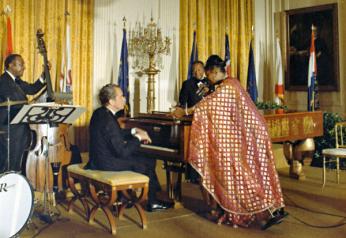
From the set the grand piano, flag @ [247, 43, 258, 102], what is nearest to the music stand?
the grand piano

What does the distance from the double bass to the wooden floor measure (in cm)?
44

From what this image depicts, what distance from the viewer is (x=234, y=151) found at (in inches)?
173

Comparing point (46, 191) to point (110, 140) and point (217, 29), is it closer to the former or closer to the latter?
point (110, 140)

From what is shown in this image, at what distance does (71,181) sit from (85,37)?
3.16 m

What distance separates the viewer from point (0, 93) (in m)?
5.26

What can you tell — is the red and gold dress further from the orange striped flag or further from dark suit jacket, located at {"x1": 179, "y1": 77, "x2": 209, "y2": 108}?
the orange striped flag

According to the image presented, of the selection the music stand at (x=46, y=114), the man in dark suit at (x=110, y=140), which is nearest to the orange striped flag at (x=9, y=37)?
the music stand at (x=46, y=114)

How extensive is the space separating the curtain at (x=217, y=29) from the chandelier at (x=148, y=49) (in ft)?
2.04

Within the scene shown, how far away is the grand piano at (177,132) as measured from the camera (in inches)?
182

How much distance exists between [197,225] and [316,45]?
6.12m

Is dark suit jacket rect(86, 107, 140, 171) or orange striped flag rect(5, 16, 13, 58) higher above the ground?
orange striped flag rect(5, 16, 13, 58)

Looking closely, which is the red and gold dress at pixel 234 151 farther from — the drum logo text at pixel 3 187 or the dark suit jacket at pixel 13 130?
the dark suit jacket at pixel 13 130

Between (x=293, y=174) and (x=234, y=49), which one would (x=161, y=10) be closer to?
(x=234, y=49)

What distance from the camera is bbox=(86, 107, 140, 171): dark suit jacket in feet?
14.5
